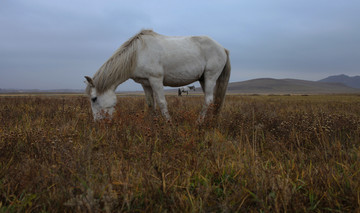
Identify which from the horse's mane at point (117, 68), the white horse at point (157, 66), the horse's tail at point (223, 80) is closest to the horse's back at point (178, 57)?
the white horse at point (157, 66)

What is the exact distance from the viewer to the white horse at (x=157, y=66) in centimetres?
446

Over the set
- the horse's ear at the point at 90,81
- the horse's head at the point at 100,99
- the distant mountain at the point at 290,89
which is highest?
the distant mountain at the point at 290,89

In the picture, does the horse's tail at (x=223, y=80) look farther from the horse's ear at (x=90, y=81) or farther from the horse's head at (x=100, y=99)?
the horse's ear at (x=90, y=81)

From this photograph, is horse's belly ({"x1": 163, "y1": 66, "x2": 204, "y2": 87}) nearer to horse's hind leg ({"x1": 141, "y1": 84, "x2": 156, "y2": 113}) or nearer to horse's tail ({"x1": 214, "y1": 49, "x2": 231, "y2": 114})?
horse's hind leg ({"x1": 141, "y1": 84, "x2": 156, "y2": 113})

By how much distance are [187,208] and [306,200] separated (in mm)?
909

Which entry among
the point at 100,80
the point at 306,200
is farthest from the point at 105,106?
the point at 306,200

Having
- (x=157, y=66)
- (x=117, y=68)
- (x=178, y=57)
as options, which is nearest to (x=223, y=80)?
(x=178, y=57)

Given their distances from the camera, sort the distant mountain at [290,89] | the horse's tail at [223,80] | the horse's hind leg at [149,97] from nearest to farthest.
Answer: the horse's hind leg at [149,97], the horse's tail at [223,80], the distant mountain at [290,89]

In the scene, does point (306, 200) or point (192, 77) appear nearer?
point (306, 200)

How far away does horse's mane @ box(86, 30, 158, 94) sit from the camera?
4438 mm

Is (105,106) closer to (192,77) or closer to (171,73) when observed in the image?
(171,73)

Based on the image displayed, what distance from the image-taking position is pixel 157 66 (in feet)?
14.9

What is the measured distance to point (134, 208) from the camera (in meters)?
1.32

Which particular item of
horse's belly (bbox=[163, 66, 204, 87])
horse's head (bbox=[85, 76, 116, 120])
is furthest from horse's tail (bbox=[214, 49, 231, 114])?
horse's head (bbox=[85, 76, 116, 120])
